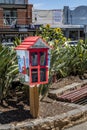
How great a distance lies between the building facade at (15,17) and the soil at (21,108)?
43856 millimetres

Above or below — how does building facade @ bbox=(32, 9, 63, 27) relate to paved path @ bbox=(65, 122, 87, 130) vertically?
above

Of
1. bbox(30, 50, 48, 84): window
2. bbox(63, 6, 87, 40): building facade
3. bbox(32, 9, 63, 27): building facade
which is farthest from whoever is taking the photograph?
bbox(63, 6, 87, 40): building facade

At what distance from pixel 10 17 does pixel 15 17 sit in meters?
0.92

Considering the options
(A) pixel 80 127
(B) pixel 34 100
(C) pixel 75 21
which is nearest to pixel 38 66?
(B) pixel 34 100

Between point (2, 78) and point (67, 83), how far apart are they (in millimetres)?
2399

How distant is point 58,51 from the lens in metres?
8.14

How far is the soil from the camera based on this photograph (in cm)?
593

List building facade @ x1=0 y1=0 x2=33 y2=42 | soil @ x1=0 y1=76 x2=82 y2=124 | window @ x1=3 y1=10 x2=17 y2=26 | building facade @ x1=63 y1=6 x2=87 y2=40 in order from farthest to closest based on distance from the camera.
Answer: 1. building facade @ x1=63 y1=6 x2=87 y2=40
2. window @ x1=3 y1=10 x2=17 y2=26
3. building facade @ x1=0 y1=0 x2=33 y2=42
4. soil @ x1=0 y1=76 x2=82 y2=124

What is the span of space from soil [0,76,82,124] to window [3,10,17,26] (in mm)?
46072

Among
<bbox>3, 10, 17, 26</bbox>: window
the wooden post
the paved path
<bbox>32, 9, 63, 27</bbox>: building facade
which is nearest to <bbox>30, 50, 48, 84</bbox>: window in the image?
the wooden post

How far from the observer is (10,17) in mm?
53531

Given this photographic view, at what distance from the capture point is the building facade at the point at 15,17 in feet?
167

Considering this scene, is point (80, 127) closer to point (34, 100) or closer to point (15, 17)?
point (34, 100)

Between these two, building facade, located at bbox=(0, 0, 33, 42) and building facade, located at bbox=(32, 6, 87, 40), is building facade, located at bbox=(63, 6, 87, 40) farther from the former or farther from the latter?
building facade, located at bbox=(0, 0, 33, 42)
